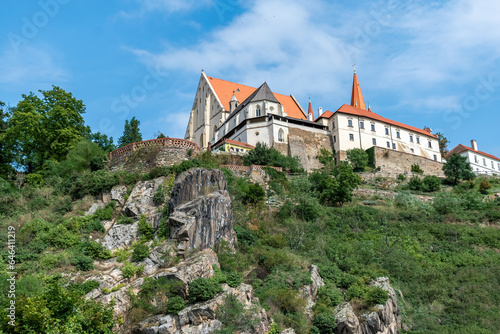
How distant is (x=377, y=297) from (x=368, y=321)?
4.50 ft

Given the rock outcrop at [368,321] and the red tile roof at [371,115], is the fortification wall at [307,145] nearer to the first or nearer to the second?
the red tile roof at [371,115]

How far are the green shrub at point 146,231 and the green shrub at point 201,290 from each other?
17.3ft

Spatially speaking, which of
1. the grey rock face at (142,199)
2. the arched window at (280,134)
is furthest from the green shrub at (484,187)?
the grey rock face at (142,199)

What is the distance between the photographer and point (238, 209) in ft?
103

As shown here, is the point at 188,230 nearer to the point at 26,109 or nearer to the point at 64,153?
the point at 64,153

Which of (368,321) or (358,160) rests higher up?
(358,160)

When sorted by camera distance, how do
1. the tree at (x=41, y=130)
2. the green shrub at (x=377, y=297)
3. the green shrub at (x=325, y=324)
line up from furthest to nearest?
1. the tree at (x=41, y=130)
2. the green shrub at (x=377, y=297)
3. the green shrub at (x=325, y=324)

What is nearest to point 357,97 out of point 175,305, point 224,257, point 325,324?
→ point 224,257

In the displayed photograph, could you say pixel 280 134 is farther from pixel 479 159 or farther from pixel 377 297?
pixel 377 297

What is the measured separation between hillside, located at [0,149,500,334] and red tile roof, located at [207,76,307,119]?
27773 millimetres

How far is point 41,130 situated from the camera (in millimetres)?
37375

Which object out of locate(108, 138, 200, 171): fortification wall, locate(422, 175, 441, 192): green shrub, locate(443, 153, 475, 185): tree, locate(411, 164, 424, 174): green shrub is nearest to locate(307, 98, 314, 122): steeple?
locate(411, 164, 424, 174): green shrub

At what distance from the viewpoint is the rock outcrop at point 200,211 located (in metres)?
25.0

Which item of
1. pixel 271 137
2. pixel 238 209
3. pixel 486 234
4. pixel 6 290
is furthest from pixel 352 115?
pixel 6 290
